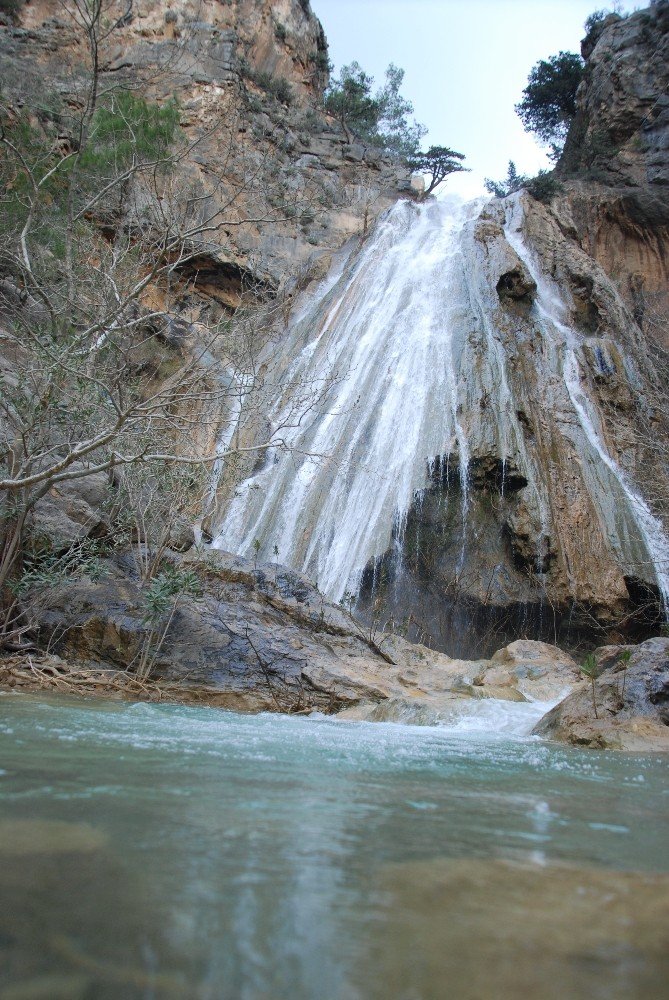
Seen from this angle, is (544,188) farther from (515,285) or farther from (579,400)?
(579,400)

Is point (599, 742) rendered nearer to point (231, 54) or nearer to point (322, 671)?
point (322, 671)

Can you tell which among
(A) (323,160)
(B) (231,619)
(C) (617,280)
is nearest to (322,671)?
(B) (231,619)

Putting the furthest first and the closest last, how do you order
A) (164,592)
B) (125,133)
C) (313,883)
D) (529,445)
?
(529,445), (125,133), (164,592), (313,883)

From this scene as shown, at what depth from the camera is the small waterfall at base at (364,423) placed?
15227 millimetres

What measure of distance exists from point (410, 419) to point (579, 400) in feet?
14.7

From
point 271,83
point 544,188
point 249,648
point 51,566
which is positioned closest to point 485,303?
point 544,188

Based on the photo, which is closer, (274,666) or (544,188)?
(274,666)

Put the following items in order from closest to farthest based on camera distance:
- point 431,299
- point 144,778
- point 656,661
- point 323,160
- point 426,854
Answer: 1. point 426,854
2. point 144,778
3. point 656,661
4. point 431,299
5. point 323,160

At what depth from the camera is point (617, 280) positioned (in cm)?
2409

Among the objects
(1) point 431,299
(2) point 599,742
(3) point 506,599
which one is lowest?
(2) point 599,742

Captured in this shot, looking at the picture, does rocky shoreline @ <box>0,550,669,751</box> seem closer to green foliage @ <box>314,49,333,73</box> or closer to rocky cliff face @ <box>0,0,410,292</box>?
rocky cliff face @ <box>0,0,410,292</box>

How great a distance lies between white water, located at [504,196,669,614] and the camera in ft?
47.9

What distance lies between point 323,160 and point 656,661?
29.3 meters

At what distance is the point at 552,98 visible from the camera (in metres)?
33.0
